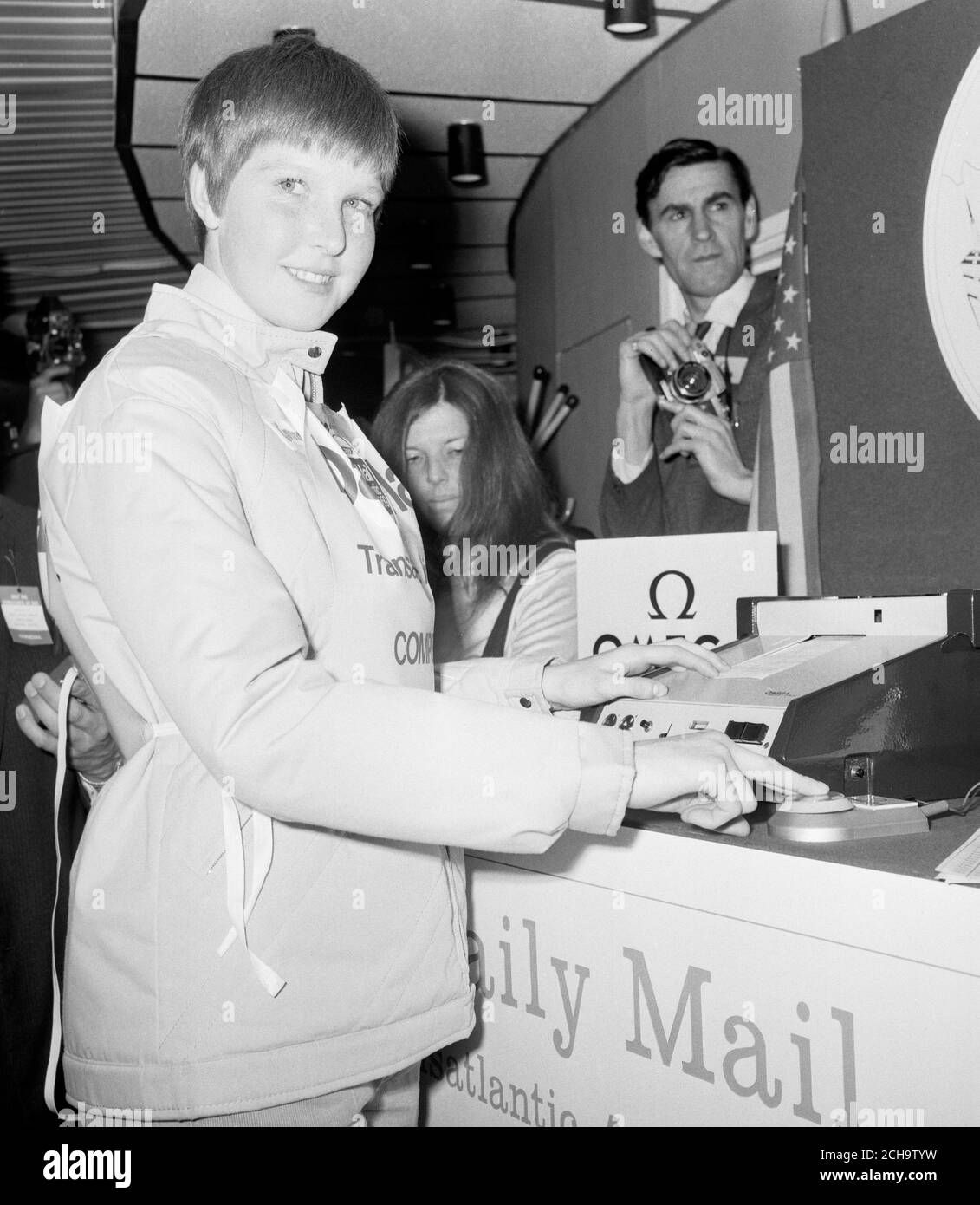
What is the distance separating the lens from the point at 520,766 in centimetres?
77

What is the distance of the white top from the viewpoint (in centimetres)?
202

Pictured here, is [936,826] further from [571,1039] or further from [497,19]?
[497,19]

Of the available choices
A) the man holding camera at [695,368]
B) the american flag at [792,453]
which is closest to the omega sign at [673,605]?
the american flag at [792,453]

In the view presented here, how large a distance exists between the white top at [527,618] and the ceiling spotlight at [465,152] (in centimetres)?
286

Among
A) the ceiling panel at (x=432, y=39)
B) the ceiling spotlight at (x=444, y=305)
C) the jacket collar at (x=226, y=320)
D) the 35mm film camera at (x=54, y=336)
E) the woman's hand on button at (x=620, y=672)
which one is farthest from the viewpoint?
the ceiling spotlight at (x=444, y=305)

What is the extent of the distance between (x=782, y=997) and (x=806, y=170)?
1329 millimetres

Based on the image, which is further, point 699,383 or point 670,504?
point 670,504

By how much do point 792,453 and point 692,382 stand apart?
47 cm

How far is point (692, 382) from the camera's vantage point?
7.25ft

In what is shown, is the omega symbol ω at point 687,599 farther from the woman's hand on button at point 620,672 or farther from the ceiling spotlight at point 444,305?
the ceiling spotlight at point 444,305

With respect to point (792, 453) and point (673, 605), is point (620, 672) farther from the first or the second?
point (792, 453)

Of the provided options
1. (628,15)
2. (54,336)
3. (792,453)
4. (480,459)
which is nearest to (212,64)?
(54,336)

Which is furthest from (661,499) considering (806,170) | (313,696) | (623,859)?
(313,696)

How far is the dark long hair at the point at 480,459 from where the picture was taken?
2223 millimetres
